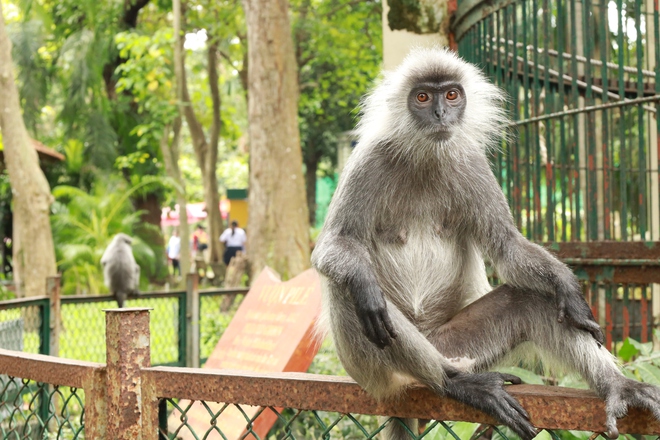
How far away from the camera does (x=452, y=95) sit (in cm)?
304

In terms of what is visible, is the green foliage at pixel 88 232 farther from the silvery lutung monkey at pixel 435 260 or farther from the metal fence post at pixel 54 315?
the silvery lutung monkey at pixel 435 260

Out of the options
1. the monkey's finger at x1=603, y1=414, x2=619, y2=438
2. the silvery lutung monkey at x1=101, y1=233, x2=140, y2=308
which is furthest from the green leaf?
the silvery lutung monkey at x1=101, y1=233, x2=140, y2=308

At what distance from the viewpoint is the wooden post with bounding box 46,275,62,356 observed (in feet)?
16.7

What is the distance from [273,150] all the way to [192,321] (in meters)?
3.62

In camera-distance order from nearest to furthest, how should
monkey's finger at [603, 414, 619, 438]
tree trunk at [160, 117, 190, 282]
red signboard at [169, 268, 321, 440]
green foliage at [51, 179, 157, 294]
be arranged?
monkey's finger at [603, 414, 619, 438] < red signboard at [169, 268, 321, 440] < green foliage at [51, 179, 157, 294] < tree trunk at [160, 117, 190, 282]

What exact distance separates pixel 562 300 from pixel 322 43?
14454mm

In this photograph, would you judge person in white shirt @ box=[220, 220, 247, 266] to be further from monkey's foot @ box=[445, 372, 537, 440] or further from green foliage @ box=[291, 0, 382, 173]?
monkey's foot @ box=[445, 372, 537, 440]

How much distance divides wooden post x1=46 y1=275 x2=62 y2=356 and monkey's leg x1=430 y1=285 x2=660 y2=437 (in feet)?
10.5

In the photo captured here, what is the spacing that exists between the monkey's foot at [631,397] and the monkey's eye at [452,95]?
1350mm

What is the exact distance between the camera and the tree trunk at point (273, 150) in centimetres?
880

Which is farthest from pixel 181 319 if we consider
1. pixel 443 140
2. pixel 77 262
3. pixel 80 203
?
pixel 80 203

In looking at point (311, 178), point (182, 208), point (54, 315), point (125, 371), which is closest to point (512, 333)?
point (125, 371)

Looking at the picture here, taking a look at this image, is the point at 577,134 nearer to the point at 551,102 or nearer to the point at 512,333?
the point at 551,102

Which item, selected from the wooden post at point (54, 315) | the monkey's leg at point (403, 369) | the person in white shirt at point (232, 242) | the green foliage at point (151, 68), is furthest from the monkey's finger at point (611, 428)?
the person in white shirt at point (232, 242)
